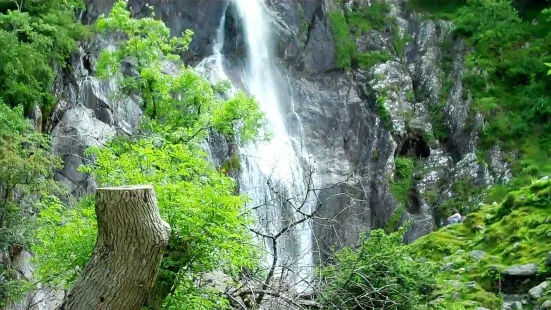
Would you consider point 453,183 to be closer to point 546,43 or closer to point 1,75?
point 546,43

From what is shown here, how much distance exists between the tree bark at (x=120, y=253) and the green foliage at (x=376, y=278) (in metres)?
2.42

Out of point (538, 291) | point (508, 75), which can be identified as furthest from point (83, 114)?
point (508, 75)

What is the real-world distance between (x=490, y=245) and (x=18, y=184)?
414 inches

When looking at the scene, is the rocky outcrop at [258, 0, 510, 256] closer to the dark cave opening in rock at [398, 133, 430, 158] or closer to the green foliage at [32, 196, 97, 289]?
the dark cave opening in rock at [398, 133, 430, 158]

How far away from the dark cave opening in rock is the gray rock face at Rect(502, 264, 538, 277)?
1927 centimetres

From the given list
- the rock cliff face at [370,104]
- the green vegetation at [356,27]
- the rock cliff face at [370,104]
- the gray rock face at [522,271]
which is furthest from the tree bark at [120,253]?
the green vegetation at [356,27]

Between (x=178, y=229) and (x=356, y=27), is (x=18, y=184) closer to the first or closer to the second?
(x=178, y=229)

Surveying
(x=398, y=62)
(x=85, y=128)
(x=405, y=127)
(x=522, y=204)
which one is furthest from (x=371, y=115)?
(x=522, y=204)

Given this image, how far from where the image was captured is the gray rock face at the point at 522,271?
854 centimetres

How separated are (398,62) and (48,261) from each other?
24.8 meters

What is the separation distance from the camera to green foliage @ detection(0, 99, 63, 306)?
14.2m

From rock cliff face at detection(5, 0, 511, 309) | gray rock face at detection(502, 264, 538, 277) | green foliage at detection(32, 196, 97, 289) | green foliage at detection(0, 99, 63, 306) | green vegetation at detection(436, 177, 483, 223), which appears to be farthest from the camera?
rock cliff face at detection(5, 0, 511, 309)

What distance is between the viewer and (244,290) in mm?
7543

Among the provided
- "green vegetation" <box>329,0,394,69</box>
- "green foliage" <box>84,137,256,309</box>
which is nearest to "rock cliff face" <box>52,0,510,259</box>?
"green vegetation" <box>329,0,394,69</box>
